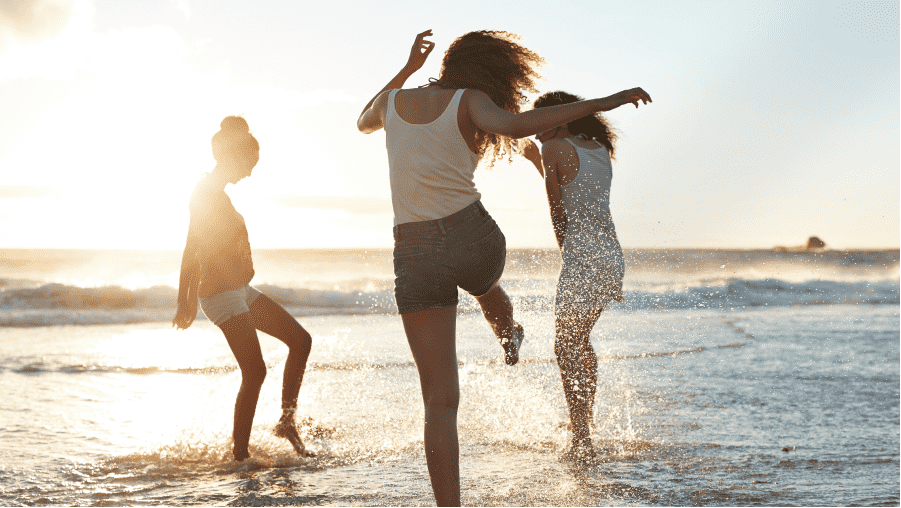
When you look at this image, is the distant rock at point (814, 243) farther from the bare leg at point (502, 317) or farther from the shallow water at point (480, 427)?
the bare leg at point (502, 317)

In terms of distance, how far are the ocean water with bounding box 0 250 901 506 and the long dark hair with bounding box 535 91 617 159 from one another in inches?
47.6

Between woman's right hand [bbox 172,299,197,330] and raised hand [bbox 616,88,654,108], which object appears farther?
woman's right hand [bbox 172,299,197,330]

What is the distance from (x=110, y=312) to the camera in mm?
14555

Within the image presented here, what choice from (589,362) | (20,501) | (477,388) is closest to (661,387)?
(477,388)

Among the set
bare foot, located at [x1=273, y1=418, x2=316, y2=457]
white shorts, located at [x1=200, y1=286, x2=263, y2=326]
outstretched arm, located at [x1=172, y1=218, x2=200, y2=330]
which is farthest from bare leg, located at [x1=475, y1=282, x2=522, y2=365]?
outstretched arm, located at [x1=172, y1=218, x2=200, y2=330]

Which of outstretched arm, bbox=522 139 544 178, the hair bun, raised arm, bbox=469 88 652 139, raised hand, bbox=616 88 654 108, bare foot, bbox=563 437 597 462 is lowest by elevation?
bare foot, bbox=563 437 597 462

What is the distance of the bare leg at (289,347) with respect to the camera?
4.18m

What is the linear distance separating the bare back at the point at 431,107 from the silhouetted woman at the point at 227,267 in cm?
175

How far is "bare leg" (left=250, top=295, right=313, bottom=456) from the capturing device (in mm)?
4176

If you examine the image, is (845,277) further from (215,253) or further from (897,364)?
(215,253)

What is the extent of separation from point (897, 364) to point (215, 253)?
748cm

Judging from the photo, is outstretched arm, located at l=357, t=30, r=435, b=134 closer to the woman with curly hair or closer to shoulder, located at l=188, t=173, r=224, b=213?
the woman with curly hair

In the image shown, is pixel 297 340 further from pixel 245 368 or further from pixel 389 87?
pixel 389 87

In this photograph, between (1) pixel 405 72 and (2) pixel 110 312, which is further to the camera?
(2) pixel 110 312
